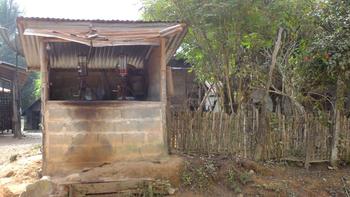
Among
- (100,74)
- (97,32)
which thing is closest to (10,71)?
(100,74)

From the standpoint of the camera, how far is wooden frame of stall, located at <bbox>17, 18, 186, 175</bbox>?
648 centimetres

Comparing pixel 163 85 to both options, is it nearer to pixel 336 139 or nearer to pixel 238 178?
pixel 238 178

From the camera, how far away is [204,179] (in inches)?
263

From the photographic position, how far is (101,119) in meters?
6.68

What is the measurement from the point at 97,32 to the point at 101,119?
1501mm

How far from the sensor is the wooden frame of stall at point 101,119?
6.48m

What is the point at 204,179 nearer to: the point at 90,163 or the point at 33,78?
the point at 90,163

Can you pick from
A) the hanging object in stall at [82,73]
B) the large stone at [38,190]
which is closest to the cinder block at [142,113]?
the large stone at [38,190]

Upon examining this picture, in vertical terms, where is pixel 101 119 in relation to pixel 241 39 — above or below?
below

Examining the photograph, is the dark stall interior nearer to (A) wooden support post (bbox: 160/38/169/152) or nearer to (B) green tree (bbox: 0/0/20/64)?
(A) wooden support post (bbox: 160/38/169/152)

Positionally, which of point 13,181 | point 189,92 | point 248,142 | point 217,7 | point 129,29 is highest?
point 217,7

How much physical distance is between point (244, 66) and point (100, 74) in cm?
337

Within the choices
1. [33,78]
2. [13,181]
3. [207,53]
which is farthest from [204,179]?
[33,78]

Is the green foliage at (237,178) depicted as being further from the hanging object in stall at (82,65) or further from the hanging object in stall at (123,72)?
the hanging object in stall at (82,65)
